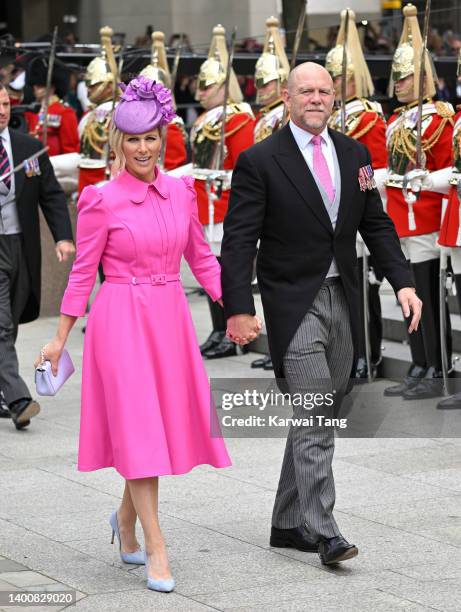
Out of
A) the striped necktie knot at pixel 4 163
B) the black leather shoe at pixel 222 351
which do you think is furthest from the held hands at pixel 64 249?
the black leather shoe at pixel 222 351

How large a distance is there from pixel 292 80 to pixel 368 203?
0.53 meters

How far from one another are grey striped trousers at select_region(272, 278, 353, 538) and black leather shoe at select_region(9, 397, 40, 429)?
2.63 metres

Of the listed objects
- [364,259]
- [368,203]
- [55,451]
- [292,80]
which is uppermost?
[292,80]

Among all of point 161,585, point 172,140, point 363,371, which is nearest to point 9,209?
point 363,371

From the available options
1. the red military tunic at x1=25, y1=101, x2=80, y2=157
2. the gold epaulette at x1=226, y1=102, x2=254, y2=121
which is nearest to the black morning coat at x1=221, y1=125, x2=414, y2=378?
the gold epaulette at x1=226, y1=102, x2=254, y2=121

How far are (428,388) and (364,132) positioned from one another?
156 centimetres

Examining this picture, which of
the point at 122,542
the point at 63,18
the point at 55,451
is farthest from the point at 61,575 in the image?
the point at 63,18

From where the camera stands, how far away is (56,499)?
6297mm

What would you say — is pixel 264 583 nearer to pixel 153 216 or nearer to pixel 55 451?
pixel 153 216

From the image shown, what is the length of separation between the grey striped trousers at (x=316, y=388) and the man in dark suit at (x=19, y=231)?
277 cm

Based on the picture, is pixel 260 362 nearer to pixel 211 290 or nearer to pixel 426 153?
pixel 426 153

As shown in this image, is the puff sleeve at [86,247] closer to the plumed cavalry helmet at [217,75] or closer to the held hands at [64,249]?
the held hands at [64,249]

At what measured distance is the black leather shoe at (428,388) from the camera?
826cm

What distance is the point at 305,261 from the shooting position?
206 inches
